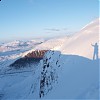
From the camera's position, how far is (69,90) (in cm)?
1612

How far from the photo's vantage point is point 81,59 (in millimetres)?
19906

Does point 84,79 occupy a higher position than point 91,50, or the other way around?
point 91,50

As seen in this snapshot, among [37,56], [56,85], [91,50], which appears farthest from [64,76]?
[37,56]

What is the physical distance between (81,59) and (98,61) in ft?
9.84

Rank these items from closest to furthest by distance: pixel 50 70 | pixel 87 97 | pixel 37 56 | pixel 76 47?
pixel 87 97 < pixel 76 47 < pixel 50 70 < pixel 37 56

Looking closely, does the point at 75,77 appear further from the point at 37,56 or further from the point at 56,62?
the point at 37,56

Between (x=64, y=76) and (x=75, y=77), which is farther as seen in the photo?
(x=64, y=76)

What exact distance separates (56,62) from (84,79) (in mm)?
9077

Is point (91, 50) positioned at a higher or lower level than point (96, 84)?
higher

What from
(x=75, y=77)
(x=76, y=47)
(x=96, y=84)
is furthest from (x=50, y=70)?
(x=96, y=84)

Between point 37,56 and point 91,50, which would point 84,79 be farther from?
point 37,56

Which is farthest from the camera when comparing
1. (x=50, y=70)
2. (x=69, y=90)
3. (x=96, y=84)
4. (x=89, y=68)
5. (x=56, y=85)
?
(x=50, y=70)

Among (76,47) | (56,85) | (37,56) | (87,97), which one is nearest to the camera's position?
(87,97)

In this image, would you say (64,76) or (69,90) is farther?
(64,76)
